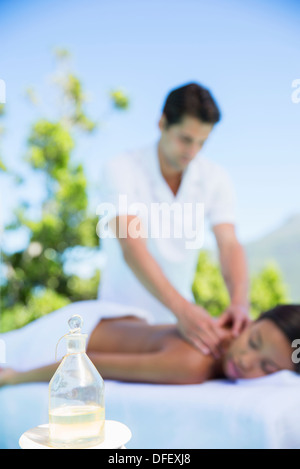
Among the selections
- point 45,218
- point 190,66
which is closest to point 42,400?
point 45,218

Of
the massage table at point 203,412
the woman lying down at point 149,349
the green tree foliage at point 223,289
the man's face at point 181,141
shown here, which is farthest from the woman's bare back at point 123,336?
the man's face at point 181,141

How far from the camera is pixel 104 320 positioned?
73.9 inches

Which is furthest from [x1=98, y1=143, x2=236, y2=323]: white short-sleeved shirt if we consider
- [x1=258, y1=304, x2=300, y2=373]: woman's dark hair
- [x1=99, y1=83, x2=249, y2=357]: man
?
[x1=258, y1=304, x2=300, y2=373]: woman's dark hair

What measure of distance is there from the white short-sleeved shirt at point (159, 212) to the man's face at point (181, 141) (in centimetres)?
3

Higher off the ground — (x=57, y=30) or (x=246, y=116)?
(x=57, y=30)

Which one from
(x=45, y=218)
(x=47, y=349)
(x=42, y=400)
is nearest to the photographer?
(x=42, y=400)

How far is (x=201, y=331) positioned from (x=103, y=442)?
2.70 ft

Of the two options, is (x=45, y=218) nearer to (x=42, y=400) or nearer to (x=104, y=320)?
(x=104, y=320)

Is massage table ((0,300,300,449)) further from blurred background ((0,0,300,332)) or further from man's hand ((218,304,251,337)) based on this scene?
blurred background ((0,0,300,332))

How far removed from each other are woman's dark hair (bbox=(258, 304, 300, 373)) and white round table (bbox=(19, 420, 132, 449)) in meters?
0.82

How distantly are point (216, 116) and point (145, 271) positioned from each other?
2.24ft

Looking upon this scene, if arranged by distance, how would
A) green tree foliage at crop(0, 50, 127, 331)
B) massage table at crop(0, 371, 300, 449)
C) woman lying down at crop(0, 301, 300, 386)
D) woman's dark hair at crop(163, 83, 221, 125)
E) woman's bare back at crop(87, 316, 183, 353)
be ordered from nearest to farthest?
1. massage table at crop(0, 371, 300, 449)
2. woman lying down at crop(0, 301, 300, 386)
3. woman's bare back at crop(87, 316, 183, 353)
4. woman's dark hair at crop(163, 83, 221, 125)
5. green tree foliage at crop(0, 50, 127, 331)

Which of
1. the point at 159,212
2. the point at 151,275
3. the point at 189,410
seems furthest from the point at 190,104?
the point at 189,410

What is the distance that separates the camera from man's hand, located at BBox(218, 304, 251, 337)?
185 centimetres
